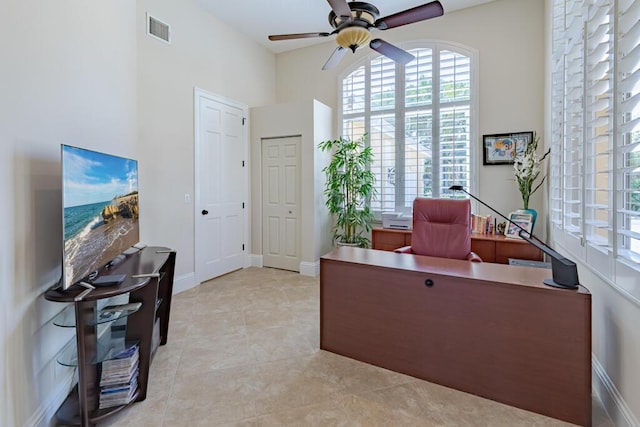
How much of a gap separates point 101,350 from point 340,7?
8.84 feet

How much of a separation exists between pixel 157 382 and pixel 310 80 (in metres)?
4.59

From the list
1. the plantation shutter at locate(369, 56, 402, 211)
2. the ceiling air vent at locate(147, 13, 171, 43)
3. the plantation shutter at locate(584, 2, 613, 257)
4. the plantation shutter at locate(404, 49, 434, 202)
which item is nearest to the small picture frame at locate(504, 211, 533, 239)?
the plantation shutter at locate(404, 49, 434, 202)

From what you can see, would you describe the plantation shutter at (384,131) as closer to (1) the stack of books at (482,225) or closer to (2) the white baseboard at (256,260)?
(1) the stack of books at (482,225)

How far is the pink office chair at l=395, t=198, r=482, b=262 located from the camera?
2.94 m

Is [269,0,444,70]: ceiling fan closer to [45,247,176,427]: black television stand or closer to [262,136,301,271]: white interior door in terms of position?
[262,136,301,271]: white interior door

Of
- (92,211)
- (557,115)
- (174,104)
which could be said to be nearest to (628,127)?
(557,115)

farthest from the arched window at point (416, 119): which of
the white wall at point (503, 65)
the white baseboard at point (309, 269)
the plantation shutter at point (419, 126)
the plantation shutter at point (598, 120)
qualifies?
the plantation shutter at point (598, 120)

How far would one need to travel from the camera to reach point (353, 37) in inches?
104

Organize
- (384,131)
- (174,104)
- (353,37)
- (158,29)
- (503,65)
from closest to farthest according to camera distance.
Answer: (353,37) → (158,29) → (174,104) → (503,65) → (384,131)

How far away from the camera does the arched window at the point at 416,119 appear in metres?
4.20

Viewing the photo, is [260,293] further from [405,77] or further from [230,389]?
[405,77]

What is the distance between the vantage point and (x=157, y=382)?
2076mm

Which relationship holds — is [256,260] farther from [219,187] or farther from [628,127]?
[628,127]

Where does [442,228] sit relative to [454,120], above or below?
below
